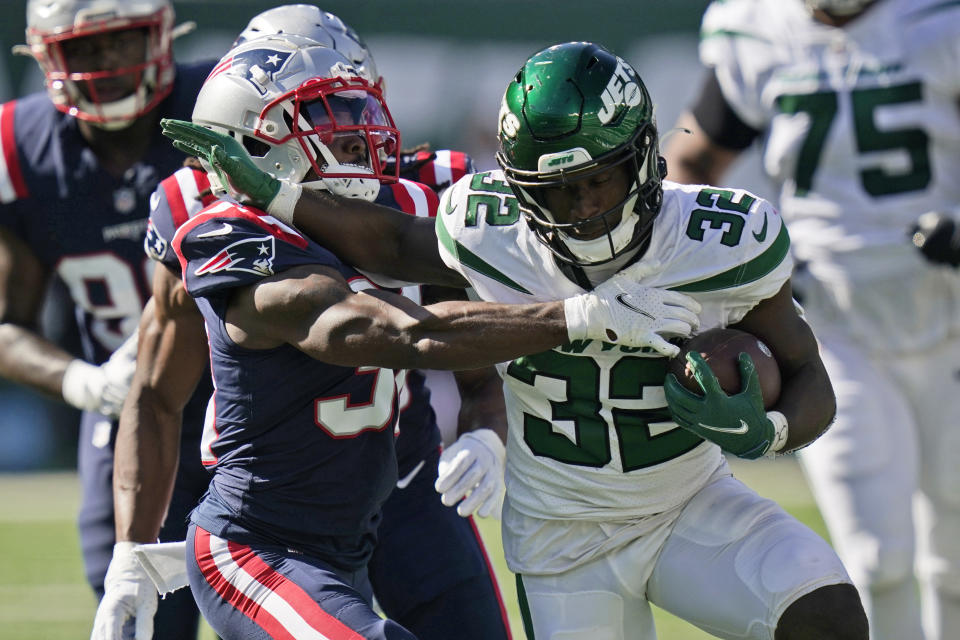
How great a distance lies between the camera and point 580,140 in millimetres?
2801

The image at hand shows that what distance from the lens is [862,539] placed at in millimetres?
4227

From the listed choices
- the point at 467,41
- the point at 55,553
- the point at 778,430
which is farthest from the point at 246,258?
the point at 467,41

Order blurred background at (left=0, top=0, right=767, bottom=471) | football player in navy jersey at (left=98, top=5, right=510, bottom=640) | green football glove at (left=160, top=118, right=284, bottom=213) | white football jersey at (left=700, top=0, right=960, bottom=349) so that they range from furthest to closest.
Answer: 1. blurred background at (left=0, top=0, right=767, bottom=471)
2. white football jersey at (left=700, top=0, right=960, bottom=349)
3. football player in navy jersey at (left=98, top=5, right=510, bottom=640)
4. green football glove at (left=160, top=118, right=284, bottom=213)

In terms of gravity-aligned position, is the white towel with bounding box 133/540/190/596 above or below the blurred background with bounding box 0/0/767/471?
above

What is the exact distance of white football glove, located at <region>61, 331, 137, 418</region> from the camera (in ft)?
13.4

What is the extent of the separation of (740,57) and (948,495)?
4.97 feet

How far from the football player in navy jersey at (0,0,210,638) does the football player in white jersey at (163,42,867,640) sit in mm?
1335

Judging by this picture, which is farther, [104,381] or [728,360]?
[104,381]

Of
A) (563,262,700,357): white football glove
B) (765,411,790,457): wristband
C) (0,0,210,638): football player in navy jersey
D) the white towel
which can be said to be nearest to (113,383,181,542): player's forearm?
the white towel

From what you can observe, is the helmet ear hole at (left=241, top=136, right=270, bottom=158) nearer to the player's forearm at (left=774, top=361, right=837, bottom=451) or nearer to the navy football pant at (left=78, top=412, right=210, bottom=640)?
A: the navy football pant at (left=78, top=412, right=210, bottom=640)

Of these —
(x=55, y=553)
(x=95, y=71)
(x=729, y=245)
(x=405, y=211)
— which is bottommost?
(x=55, y=553)

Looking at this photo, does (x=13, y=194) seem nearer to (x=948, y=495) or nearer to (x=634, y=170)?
(x=634, y=170)

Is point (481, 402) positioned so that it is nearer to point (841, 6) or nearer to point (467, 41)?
point (841, 6)

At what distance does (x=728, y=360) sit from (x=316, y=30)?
5.54 feet
